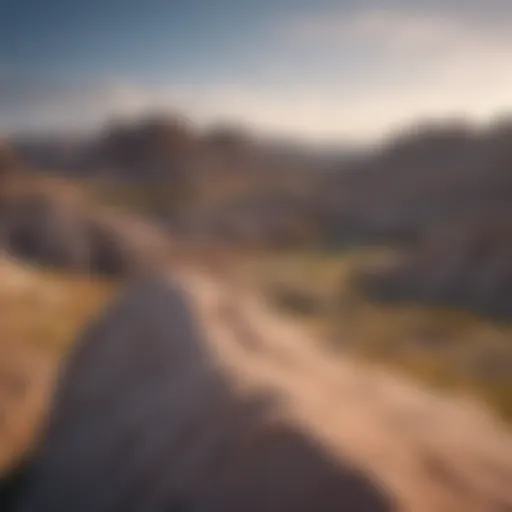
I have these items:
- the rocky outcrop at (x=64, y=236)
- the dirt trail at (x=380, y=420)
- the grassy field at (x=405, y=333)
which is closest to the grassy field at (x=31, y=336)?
the dirt trail at (x=380, y=420)

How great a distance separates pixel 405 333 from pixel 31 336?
1179 cm

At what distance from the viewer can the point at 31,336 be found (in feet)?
51.2

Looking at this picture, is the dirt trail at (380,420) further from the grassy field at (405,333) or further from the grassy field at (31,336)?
the grassy field at (31,336)

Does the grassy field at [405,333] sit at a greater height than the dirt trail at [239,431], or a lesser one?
greater

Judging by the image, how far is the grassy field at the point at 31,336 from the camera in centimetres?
1018

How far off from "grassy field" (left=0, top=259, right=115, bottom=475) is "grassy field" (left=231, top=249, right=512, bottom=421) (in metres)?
7.33

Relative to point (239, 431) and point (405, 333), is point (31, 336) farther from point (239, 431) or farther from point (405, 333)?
point (239, 431)

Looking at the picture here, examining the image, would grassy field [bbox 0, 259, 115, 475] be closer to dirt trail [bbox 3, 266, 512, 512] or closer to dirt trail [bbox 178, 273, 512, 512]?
dirt trail [bbox 3, 266, 512, 512]

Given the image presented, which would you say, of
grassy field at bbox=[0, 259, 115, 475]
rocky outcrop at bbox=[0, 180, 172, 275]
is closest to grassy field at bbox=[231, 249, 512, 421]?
grassy field at bbox=[0, 259, 115, 475]

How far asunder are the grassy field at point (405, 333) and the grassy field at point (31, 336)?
7.33 m

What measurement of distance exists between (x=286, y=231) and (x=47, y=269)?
2748 cm

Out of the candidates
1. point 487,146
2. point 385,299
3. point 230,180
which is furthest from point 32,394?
point 230,180

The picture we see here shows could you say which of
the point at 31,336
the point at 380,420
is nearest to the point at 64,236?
the point at 31,336

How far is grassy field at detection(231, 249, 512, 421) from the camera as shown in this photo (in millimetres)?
12664
